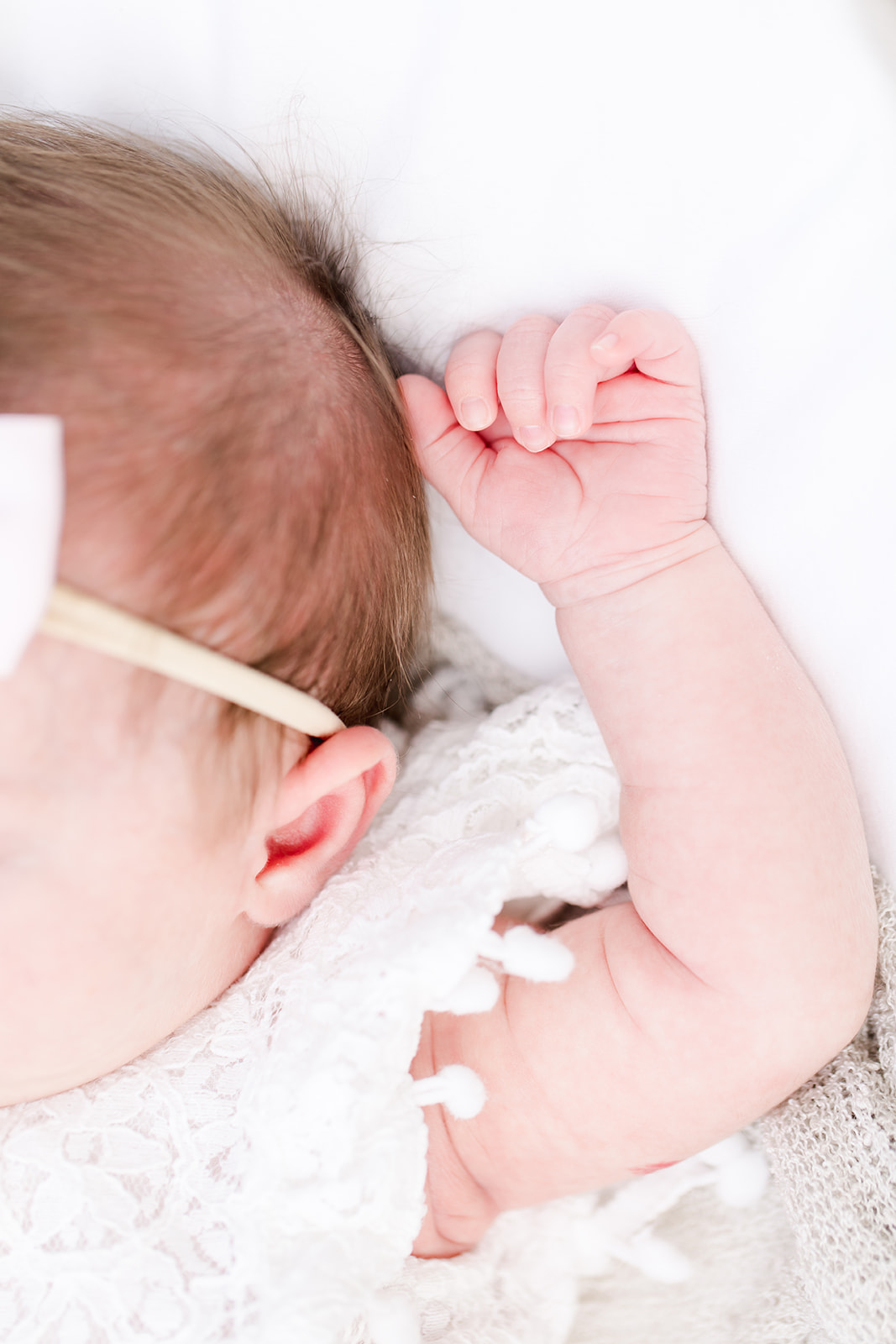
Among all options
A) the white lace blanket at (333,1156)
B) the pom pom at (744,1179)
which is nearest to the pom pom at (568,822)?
the white lace blanket at (333,1156)

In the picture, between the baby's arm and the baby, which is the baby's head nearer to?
the baby

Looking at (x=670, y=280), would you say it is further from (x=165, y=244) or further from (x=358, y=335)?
(x=165, y=244)

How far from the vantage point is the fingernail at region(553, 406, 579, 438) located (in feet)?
2.49

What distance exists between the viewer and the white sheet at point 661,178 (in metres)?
0.67

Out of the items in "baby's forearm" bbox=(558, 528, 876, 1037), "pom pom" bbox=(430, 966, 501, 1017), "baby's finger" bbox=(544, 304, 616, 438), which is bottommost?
"pom pom" bbox=(430, 966, 501, 1017)

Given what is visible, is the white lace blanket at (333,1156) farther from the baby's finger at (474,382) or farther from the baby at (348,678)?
the baby's finger at (474,382)

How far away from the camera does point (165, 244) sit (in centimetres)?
71

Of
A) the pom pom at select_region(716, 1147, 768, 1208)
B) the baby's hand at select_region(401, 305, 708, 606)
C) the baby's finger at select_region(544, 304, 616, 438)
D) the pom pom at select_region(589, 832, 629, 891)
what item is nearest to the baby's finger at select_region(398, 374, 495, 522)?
the baby's hand at select_region(401, 305, 708, 606)

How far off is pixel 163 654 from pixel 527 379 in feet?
1.20

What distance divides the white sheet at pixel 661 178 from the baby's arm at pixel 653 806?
4 centimetres

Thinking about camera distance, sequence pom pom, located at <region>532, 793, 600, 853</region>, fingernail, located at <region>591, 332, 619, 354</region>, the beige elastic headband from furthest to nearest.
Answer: pom pom, located at <region>532, 793, 600, 853</region> → fingernail, located at <region>591, 332, 619, 354</region> → the beige elastic headband

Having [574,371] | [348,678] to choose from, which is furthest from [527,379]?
[348,678]

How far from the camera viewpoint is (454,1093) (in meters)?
0.79

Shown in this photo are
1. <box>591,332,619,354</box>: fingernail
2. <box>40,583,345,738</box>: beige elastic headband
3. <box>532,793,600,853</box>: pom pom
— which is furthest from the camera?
<box>532,793,600,853</box>: pom pom
